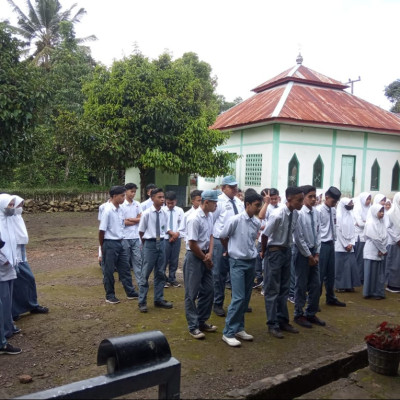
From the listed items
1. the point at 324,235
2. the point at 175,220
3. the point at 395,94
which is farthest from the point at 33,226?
the point at 395,94

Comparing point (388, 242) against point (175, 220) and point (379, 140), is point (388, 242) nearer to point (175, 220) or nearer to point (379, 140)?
point (175, 220)

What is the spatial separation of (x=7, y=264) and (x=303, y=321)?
3806mm

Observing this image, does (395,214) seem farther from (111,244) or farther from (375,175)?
(375,175)

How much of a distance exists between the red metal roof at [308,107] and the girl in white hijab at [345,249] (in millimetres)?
7905

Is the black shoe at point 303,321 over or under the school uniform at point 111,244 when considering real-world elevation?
under

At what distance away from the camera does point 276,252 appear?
4.89 m

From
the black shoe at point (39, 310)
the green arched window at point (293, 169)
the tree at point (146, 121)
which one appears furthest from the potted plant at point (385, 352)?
the green arched window at point (293, 169)

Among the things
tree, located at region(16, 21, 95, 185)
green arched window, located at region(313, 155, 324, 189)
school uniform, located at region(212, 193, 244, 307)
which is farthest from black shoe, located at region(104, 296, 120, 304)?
tree, located at region(16, 21, 95, 185)

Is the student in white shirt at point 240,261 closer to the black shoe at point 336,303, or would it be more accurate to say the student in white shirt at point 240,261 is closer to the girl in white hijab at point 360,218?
the black shoe at point 336,303

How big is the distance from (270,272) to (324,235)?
1.60 meters

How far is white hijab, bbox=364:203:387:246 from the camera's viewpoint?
666 centimetres

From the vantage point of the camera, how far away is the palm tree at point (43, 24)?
23188 millimetres

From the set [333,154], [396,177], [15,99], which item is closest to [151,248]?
[15,99]

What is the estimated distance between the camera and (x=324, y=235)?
6.05 meters
